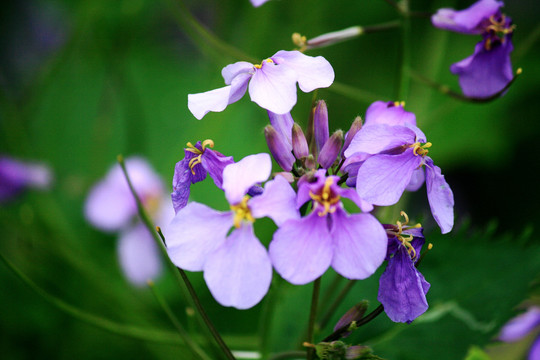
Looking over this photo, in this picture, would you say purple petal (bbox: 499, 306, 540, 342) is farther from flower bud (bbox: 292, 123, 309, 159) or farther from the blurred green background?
flower bud (bbox: 292, 123, 309, 159)

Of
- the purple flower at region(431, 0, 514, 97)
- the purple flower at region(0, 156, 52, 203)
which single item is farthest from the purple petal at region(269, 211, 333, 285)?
the purple flower at region(0, 156, 52, 203)

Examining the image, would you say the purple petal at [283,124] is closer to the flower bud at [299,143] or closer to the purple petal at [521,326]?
the flower bud at [299,143]

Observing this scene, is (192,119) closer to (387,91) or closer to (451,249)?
(387,91)

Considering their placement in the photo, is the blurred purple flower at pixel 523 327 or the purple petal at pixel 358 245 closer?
the purple petal at pixel 358 245

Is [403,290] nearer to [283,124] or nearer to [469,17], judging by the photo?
[283,124]

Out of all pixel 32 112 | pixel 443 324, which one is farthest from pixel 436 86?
pixel 32 112

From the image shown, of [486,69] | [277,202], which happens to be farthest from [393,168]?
[486,69]

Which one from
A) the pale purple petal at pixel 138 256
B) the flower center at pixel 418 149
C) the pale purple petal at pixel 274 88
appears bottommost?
the pale purple petal at pixel 138 256

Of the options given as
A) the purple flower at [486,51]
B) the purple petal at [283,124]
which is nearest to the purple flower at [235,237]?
the purple petal at [283,124]
